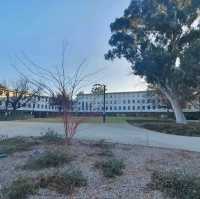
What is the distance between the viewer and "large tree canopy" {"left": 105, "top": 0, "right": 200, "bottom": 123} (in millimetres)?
25750

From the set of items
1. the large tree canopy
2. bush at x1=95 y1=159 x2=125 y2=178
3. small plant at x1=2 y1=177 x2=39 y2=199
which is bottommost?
small plant at x1=2 y1=177 x2=39 y2=199

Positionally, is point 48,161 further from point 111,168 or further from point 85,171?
point 111,168

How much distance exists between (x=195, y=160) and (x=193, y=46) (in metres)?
17.8

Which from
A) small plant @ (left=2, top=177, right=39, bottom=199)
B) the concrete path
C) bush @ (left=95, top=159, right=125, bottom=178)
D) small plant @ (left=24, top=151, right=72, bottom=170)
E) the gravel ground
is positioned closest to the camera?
small plant @ (left=2, top=177, right=39, bottom=199)

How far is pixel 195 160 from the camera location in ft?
27.1

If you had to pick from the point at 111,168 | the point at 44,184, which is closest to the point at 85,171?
the point at 111,168

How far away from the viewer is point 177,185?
5.29 metres

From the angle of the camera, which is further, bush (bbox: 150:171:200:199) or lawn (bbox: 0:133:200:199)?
lawn (bbox: 0:133:200:199)

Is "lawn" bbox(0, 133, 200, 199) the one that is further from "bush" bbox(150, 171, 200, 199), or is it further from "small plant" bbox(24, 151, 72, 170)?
"bush" bbox(150, 171, 200, 199)

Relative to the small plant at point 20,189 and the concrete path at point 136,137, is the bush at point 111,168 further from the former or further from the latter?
the concrete path at point 136,137

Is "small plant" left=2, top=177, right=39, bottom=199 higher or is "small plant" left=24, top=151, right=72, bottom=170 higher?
"small plant" left=24, top=151, right=72, bottom=170

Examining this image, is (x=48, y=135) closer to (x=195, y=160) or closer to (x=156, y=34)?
(x=195, y=160)

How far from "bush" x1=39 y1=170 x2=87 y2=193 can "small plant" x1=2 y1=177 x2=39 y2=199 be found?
0.25 meters

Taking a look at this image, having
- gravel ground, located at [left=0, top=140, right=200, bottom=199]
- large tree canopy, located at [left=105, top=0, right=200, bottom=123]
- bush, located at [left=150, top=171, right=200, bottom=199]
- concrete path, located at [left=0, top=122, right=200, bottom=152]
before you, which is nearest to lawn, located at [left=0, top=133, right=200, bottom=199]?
gravel ground, located at [left=0, top=140, right=200, bottom=199]
